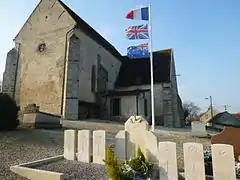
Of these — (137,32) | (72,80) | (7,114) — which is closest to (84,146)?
(7,114)

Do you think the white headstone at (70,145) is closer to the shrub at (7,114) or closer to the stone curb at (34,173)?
the stone curb at (34,173)

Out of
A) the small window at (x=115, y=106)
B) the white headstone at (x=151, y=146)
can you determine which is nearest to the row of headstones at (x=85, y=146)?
the white headstone at (x=151, y=146)

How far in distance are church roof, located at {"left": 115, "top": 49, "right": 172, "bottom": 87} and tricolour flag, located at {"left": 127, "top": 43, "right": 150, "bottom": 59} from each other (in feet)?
47.6

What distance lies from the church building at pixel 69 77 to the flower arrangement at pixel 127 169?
17.9 meters

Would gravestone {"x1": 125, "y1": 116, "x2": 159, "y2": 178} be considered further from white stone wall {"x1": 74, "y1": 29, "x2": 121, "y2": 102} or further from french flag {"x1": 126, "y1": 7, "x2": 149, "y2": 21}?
white stone wall {"x1": 74, "y1": 29, "x2": 121, "y2": 102}

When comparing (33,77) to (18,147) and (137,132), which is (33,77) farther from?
(137,132)

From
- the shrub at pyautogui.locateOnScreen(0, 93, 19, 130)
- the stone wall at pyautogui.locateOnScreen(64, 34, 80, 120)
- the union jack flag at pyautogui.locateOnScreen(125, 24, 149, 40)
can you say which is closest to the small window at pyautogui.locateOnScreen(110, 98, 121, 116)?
the stone wall at pyautogui.locateOnScreen(64, 34, 80, 120)

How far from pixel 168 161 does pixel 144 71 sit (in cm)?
2733

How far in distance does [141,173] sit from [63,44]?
22.0 meters

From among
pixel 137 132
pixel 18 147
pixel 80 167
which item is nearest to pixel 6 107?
pixel 18 147

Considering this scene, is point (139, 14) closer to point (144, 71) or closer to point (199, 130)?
point (199, 130)

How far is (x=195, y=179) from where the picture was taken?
5.05m

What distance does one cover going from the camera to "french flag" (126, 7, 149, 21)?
16.1 metres

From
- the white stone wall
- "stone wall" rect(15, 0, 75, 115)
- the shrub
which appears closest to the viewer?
the shrub
